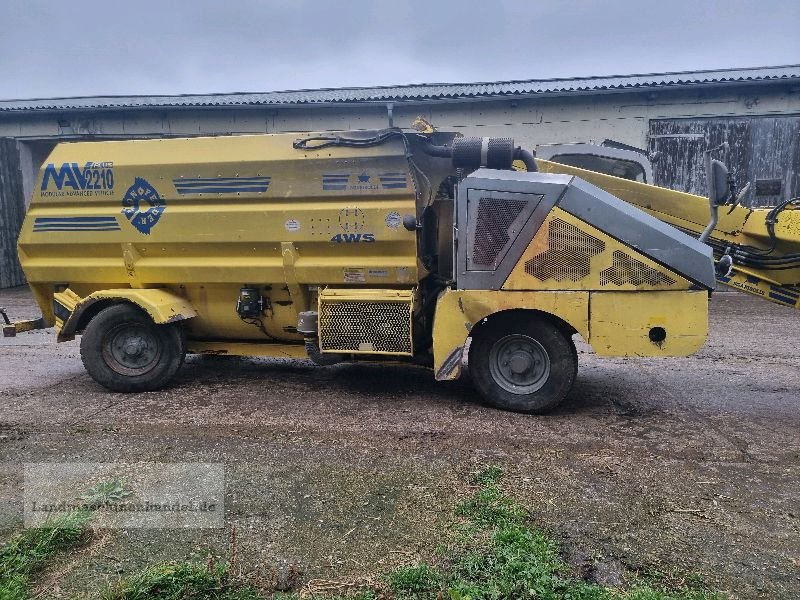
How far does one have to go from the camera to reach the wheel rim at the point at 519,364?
195 inches

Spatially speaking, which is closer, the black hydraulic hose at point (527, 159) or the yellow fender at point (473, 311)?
the yellow fender at point (473, 311)

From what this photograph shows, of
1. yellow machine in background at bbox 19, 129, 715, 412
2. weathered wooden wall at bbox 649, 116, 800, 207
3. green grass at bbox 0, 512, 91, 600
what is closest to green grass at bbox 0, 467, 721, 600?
green grass at bbox 0, 512, 91, 600

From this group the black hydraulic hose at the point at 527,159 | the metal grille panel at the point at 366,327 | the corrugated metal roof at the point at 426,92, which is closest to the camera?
the black hydraulic hose at the point at 527,159

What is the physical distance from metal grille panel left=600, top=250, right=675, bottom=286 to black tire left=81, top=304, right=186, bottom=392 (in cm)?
391

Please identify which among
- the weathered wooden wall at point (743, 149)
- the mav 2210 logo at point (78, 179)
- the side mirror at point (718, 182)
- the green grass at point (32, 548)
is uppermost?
the weathered wooden wall at point (743, 149)

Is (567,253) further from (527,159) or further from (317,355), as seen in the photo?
(317,355)

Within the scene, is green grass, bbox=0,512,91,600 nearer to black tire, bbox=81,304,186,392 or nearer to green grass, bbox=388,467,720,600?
green grass, bbox=388,467,720,600

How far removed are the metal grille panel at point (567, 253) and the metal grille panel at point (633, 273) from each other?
16 centimetres

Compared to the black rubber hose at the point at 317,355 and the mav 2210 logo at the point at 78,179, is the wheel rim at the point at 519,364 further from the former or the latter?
the mav 2210 logo at the point at 78,179

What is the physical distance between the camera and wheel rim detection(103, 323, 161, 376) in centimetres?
572

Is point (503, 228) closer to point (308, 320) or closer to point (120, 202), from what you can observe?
point (308, 320)

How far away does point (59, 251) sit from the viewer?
234 inches

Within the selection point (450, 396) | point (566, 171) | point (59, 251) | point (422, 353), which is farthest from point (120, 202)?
point (566, 171)

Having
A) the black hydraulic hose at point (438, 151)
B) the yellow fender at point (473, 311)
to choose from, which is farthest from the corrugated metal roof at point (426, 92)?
the yellow fender at point (473, 311)
